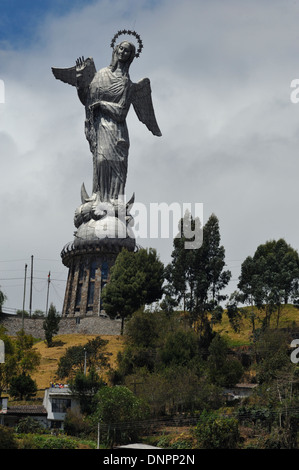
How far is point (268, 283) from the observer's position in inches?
2427

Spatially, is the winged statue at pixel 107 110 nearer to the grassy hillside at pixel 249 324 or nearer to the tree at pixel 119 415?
the grassy hillside at pixel 249 324

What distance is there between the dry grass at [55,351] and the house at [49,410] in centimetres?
648

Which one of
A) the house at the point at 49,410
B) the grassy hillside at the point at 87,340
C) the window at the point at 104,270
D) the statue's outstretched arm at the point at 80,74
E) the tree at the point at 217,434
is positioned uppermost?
the statue's outstretched arm at the point at 80,74

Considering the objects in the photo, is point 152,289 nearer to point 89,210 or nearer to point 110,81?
point 89,210

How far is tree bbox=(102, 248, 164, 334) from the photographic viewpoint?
64.9 meters

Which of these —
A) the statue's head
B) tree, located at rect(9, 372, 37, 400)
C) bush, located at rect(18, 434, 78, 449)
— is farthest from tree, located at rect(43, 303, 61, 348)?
bush, located at rect(18, 434, 78, 449)

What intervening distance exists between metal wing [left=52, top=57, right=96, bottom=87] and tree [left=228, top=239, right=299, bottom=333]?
23270 mm

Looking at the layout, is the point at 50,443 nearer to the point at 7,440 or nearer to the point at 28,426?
the point at 7,440

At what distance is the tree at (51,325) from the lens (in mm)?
66875

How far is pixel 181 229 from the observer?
6272cm

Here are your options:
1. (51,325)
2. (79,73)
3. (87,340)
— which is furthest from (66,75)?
(87,340)

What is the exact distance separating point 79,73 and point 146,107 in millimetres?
6762

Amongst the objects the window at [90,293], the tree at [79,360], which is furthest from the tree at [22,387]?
the window at [90,293]
